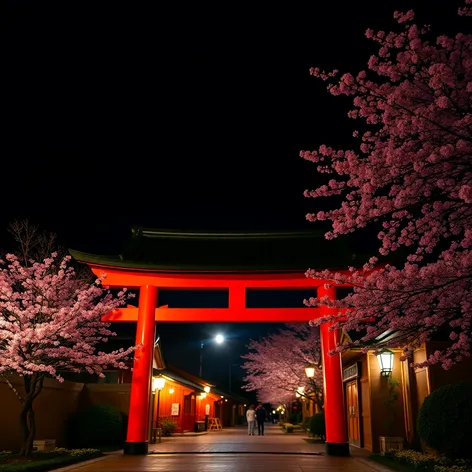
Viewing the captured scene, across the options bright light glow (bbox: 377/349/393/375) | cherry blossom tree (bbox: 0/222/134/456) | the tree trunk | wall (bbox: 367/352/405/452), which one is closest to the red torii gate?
cherry blossom tree (bbox: 0/222/134/456)

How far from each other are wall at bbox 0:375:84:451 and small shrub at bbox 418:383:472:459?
1119 cm

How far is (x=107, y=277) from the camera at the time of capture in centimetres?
1603

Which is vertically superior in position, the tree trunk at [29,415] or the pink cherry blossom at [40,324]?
the pink cherry blossom at [40,324]

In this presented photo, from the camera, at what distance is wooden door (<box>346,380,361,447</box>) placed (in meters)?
17.8

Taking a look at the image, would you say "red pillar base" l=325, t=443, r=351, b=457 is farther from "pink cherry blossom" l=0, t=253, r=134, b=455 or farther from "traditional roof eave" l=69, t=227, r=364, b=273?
"pink cherry blossom" l=0, t=253, r=134, b=455

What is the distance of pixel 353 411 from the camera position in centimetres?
1862

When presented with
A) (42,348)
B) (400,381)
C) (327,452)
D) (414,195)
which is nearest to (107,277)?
(42,348)

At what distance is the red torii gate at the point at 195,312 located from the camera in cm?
1486

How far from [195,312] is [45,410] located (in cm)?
577

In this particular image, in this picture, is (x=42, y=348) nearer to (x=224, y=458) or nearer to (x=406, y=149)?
(x=224, y=458)

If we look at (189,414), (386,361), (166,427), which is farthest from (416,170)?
(189,414)

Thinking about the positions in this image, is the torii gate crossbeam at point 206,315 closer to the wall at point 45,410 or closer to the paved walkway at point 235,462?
the paved walkway at point 235,462

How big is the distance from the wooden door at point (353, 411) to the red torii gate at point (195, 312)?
308cm

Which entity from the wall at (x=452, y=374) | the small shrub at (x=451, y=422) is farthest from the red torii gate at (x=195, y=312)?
the small shrub at (x=451, y=422)
